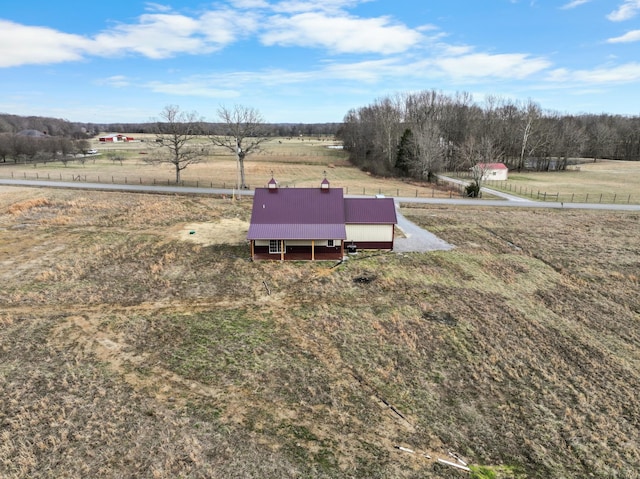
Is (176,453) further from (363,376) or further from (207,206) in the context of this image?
(207,206)

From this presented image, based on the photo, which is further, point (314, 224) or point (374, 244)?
point (374, 244)

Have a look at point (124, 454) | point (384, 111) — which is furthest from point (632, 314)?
point (384, 111)

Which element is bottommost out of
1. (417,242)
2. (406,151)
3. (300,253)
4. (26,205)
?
(300,253)

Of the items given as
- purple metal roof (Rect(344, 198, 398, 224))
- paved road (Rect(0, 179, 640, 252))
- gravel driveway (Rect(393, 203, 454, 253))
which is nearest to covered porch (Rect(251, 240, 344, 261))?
purple metal roof (Rect(344, 198, 398, 224))

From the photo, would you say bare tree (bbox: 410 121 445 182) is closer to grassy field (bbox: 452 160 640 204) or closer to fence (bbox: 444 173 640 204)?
fence (bbox: 444 173 640 204)

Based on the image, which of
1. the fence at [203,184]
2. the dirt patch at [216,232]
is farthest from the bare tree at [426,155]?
the dirt patch at [216,232]

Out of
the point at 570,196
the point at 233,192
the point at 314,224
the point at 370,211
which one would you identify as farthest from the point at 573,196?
the point at 233,192

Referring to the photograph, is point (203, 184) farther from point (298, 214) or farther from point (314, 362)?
point (314, 362)
